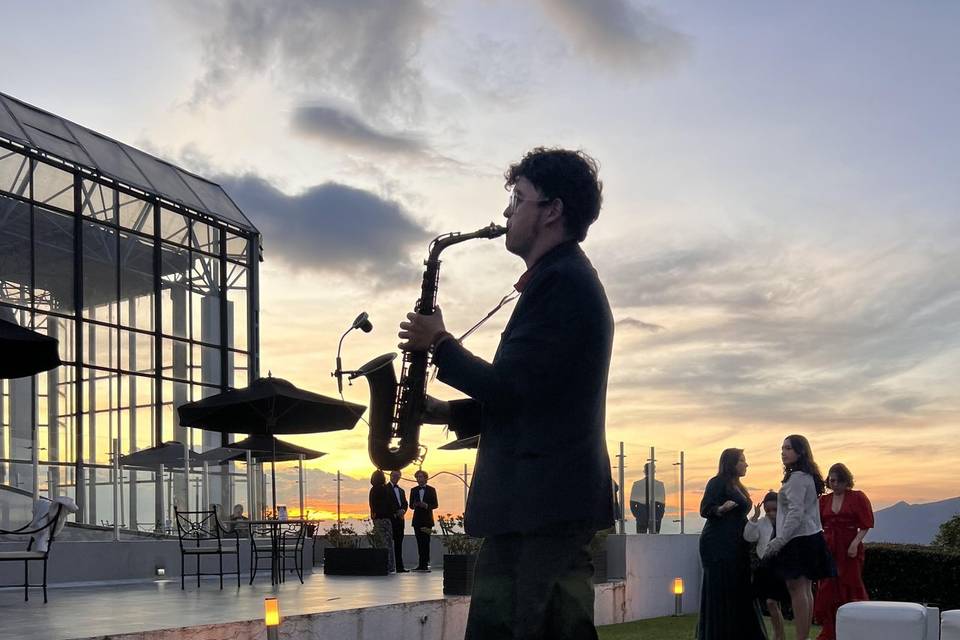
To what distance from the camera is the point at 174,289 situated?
106 ft

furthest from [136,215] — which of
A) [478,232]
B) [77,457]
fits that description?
[478,232]

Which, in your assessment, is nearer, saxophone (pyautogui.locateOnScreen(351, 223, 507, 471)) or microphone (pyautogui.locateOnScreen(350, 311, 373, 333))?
saxophone (pyautogui.locateOnScreen(351, 223, 507, 471))

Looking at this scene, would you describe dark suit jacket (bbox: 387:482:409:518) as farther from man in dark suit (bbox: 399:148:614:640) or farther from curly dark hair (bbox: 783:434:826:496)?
man in dark suit (bbox: 399:148:614:640)

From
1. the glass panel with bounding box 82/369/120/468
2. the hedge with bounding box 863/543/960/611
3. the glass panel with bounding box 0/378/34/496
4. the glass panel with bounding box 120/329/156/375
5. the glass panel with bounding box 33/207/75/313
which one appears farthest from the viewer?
the glass panel with bounding box 120/329/156/375

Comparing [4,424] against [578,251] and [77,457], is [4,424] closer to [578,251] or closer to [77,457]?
[77,457]

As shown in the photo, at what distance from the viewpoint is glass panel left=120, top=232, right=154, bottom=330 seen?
30.3 metres

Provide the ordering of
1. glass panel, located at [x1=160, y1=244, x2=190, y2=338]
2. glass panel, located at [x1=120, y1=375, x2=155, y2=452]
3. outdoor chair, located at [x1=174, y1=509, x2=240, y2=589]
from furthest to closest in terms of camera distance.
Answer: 1. glass panel, located at [x1=160, y1=244, x2=190, y2=338]
2. glass panel, located at [x1=120, y1=375, x2=155, y2=452]
3. outdoor chair, located at [x1=174, y1=509, x2=240, y2=589]

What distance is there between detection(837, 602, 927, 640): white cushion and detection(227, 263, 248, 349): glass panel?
2814 cm

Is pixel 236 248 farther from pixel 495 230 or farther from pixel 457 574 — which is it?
pixel 495 230

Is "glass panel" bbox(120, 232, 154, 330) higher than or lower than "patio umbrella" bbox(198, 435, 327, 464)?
higher

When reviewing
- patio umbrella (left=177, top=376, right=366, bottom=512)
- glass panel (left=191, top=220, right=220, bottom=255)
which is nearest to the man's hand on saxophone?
patio umbrella (left=177, top=376, right=366, bottom=512)

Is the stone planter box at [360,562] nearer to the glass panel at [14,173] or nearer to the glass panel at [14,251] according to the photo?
the glass panel at [14,251]

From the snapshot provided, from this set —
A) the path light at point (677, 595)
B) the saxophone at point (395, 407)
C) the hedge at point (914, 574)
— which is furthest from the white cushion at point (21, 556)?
the hedge at point (914, 574)

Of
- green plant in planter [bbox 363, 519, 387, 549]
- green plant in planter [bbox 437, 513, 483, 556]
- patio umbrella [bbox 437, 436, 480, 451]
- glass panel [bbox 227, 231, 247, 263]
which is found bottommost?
green plant in planter [bbox 363, 519, 387, 549]
